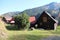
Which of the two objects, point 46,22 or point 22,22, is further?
point 46,22

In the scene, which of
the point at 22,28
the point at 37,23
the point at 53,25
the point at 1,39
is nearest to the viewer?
the point at 1,39

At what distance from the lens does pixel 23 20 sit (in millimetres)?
56500

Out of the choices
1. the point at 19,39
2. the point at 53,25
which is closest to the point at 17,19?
the point at 53,25

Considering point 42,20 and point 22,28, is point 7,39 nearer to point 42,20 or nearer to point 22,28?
point 22,28

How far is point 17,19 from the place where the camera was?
5753 cm

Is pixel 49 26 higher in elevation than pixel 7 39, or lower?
lower

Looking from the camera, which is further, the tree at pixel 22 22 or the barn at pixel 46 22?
the barn at pixel 46 22

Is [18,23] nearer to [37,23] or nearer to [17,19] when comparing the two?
[17,19]

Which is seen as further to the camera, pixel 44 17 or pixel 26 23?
pixel 44 17

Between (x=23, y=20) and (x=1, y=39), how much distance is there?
33.1 metres

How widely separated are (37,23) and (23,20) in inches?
577

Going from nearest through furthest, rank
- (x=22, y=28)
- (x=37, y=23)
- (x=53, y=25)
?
(x=22, y=28) < (x=53, y=25) < (x=37, y=23)

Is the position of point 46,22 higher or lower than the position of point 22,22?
lower

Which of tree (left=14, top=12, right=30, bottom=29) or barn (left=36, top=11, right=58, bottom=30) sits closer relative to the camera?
tree (left=14, top=12, right=30, bottom=29)
